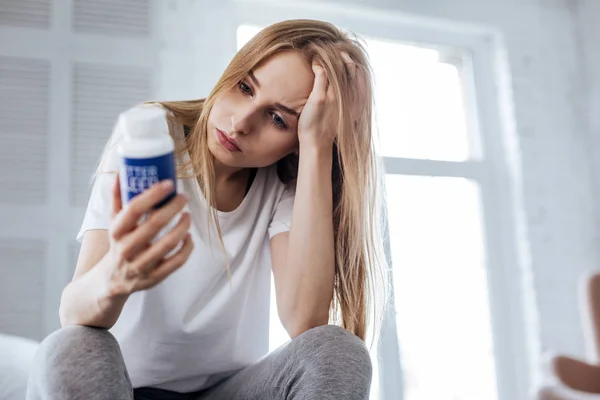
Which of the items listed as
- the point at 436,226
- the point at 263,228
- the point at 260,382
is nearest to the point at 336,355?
the point at 260,382

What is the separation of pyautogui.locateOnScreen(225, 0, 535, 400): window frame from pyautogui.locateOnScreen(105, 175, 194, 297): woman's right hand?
5.52ft

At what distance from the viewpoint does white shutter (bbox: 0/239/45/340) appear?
5.41 feet

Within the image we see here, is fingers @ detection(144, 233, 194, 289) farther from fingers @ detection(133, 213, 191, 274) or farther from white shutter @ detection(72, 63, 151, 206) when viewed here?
white shutter @ detection(72, 63, 151, 206)

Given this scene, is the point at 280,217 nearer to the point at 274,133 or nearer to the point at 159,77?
the point at 274,133

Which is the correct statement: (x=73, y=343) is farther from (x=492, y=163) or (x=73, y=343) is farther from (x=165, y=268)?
(x=492, y=163)

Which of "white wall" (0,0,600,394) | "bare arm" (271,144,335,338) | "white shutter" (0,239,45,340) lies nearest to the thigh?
"bare arm" (271,144,335,338)

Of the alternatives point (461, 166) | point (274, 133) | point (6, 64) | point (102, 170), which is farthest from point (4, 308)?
point (461, 166)

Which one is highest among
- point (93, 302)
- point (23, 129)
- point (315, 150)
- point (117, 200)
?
point (23, 129)

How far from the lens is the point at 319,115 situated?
3.34 ft

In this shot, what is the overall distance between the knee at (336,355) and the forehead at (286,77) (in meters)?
0.37

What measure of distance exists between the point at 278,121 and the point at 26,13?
114cm

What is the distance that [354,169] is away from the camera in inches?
43.1

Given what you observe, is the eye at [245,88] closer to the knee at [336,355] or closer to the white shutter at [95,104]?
the knee at [336,355]

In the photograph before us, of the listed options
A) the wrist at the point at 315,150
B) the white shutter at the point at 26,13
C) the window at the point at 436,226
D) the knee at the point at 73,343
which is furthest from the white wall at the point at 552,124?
the knee at the point at 73,343
